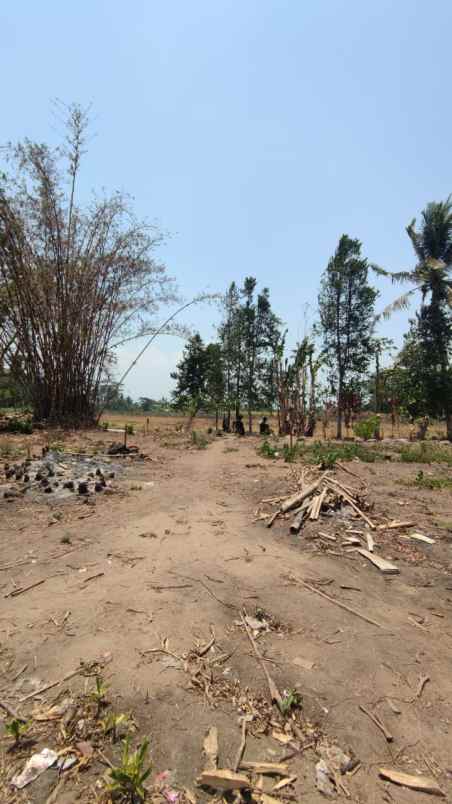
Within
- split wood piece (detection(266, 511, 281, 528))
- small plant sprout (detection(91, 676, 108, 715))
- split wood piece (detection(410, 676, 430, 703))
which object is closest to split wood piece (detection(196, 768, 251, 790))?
small plant sprout (detection(91, 676, 108, 715))

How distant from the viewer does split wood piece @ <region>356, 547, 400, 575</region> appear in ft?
9.00

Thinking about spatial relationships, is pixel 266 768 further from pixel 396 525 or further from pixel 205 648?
pixel 396 525

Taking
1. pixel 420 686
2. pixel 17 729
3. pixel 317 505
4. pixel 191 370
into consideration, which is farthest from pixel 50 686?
pixel 191 370

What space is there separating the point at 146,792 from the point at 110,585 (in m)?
1.21

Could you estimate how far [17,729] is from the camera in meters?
1.29

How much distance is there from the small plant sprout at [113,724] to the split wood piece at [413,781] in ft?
2.78

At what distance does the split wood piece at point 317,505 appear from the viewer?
348cm

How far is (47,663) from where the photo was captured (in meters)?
1.67

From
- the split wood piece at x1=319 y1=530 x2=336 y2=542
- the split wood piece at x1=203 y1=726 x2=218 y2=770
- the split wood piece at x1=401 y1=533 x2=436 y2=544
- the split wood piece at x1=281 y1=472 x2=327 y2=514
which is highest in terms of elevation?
the split wood piece at x1=281 y1=472 x2=327 y2=514

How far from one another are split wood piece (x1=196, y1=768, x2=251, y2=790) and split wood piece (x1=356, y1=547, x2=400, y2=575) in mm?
1847

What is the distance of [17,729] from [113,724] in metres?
0.30

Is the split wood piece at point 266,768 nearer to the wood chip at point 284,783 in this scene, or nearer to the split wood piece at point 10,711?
the wood chip at point 284,783

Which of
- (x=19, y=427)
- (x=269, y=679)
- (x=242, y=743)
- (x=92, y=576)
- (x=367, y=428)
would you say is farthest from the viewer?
(x=367, y=428)

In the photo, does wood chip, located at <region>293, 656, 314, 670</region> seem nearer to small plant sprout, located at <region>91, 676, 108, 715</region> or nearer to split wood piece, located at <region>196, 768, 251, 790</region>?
split wood piece, located at <region>196, 768, 251, 790</region>
